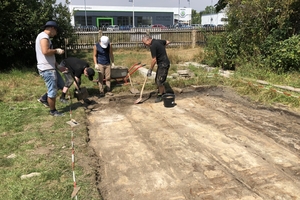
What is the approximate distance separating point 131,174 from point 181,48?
14434 millimetres

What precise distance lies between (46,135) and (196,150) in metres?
2.57

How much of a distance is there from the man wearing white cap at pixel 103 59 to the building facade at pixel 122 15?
155 feet

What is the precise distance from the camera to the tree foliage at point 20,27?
908 centimetres

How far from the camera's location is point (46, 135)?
450cm

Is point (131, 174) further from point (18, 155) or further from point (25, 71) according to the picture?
point (25, 71)

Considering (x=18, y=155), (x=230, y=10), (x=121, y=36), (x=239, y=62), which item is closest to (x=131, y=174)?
(x=18, y=155)

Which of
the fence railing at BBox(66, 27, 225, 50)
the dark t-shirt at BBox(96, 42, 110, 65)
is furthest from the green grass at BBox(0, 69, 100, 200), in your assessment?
the fence railing at BBox(66, 27, 225, 50)

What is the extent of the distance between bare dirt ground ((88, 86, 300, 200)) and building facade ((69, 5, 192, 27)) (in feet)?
162

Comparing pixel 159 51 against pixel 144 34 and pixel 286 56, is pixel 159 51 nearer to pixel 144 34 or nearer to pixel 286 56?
pixel 286 56

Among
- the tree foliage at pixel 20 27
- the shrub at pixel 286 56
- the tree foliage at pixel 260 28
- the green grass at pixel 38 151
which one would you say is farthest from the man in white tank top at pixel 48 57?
the tree foliage at pixel 260 28

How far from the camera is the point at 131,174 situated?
344cm

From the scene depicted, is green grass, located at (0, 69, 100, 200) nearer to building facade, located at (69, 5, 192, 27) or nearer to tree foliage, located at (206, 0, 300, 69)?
tree foliage, located at (206, 0, 300, 69)

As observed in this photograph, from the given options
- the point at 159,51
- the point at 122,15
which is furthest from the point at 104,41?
the point at 122,15

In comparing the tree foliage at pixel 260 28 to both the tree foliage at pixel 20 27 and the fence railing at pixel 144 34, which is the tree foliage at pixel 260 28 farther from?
the tree foliage at pixel 20 27
